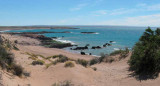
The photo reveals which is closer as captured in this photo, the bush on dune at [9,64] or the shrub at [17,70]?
the bush on dune at [9,64]

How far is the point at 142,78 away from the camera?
957 cm

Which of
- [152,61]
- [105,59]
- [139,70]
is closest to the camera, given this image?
[152,61]

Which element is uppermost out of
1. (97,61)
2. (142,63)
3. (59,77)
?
(142,63)

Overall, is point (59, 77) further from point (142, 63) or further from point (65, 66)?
point (142, 63)

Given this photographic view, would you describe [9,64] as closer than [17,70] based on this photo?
No

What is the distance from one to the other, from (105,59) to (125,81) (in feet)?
35.7

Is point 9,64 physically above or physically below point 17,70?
above

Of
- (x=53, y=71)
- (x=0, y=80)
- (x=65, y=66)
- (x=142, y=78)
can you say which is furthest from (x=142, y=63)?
(x=0, y=80)

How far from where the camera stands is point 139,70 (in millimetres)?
11141

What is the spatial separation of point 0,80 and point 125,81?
7.18m

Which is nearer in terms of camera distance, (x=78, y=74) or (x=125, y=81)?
(x=125, y=81)

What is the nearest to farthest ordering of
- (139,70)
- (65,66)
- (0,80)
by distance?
(0,80)
(139,70)
(65,66)

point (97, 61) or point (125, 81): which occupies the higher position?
point (125, 81)

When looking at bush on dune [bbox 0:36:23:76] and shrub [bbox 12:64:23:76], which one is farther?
shrub [bbox 12:64:23:76]
